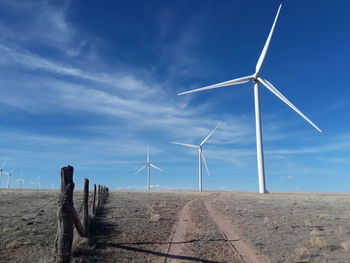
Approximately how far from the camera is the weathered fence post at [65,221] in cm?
979

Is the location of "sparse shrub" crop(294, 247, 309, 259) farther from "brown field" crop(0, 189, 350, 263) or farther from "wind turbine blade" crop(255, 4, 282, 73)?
"wind turbine blade" crop(255, 4, 282, 73)

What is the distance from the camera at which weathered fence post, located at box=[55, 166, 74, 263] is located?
32.1ft

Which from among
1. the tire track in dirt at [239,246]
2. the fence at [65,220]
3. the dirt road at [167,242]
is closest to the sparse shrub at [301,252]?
the tire track in dirt at [239,246]

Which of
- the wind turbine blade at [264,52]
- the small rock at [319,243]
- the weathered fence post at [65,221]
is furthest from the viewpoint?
the wind turbine blade at [264,52]

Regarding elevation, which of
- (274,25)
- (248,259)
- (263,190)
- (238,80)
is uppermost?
(274,25)

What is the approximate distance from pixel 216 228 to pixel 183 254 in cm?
657

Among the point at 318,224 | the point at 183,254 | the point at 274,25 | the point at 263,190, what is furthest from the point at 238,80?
the point at 183,254

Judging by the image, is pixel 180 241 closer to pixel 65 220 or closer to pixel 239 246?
pixel 239 246

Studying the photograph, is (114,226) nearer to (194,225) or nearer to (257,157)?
(194,225)

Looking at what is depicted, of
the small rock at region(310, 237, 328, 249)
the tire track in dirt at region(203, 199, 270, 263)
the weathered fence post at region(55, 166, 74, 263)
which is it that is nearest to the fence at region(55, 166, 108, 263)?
the weathered fence post at region(55, 166, 74, 263)

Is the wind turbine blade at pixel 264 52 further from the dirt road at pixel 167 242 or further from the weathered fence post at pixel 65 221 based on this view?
the weathered fence post at pixel 65 221

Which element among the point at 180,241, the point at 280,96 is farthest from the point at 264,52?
the point at 180,241

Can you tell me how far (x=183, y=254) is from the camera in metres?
12.4

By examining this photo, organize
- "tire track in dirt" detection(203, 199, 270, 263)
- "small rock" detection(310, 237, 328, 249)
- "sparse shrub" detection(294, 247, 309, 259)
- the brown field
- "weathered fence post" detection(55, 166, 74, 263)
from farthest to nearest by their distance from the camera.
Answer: "small rock" detection(310, 237, 328, 249), "sparse shrub" detection(294, 247, 309, 259), "tire track in dirt" detection(203, 199, 270, 263), the brown field, "weathered fence post" detection(55, 166, 74, 263)
